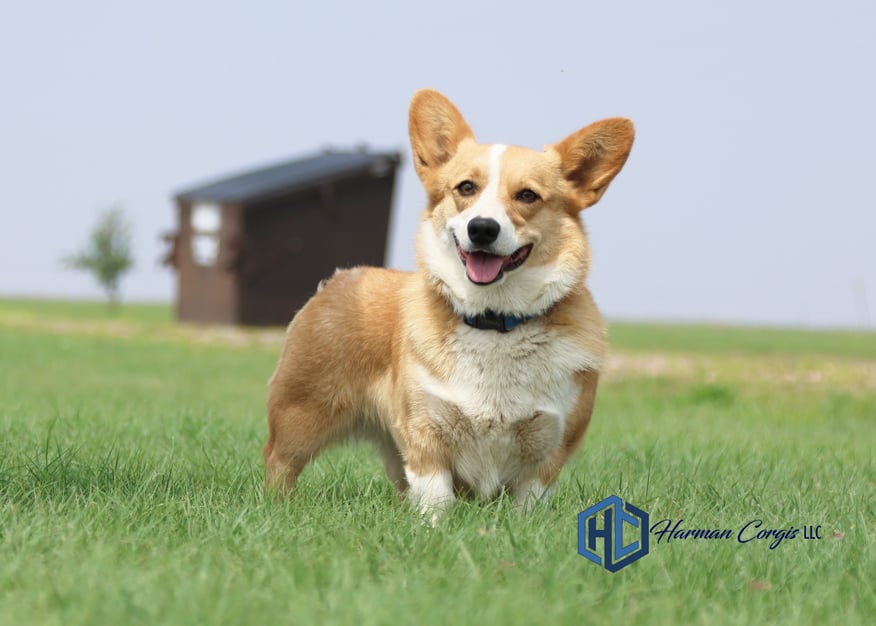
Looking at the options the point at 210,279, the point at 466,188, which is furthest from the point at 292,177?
the point at 466,188

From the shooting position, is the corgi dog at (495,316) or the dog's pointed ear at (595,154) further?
the dog's pointed ear at (595,154)

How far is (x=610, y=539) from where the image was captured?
394 centimetres

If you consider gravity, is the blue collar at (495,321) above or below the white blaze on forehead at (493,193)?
below

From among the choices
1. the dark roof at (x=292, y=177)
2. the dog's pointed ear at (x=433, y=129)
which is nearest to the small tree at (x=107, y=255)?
the dark roof at (x=292, y=177)

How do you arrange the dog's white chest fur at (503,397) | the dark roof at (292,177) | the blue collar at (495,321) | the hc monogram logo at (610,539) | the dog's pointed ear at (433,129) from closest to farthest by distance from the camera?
the hc monogram logo at (610,539), the dog's white chest fur at (503,397), the blue collar at (495,321), the dog's pointed ear at (433,129), the dark roof at (292,177)

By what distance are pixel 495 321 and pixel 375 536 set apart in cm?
114

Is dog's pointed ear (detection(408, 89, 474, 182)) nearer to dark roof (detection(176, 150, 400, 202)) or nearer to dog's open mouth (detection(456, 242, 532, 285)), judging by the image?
dog's open mouth (detection(456, 242, 532, 285))

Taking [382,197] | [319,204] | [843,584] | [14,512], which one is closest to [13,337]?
[319,204]

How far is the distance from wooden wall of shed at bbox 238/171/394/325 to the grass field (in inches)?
684

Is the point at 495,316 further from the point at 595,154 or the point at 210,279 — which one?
the point at 210,279

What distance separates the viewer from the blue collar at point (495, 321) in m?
4.64

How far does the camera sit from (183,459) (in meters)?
6.04

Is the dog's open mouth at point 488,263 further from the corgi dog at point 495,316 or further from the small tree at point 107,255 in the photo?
the small tree at point 107,255

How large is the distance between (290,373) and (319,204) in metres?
22.0
